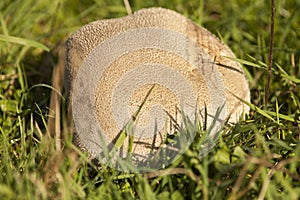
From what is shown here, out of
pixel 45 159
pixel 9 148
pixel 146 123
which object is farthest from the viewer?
pixel 9 148

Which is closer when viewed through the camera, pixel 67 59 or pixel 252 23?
pixel 67 59

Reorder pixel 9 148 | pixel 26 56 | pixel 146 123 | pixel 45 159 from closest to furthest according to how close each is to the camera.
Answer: pixel 45 159, pixel 146 123, pixel 9 148, pixel 26 56

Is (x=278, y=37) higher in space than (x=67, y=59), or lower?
lower

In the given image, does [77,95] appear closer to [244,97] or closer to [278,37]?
[244,97]

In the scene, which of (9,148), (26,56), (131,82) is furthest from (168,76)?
(26,56)

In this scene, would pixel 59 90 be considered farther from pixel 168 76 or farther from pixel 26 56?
pixel 26 56

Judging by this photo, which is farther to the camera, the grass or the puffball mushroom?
the puffball mushroom
